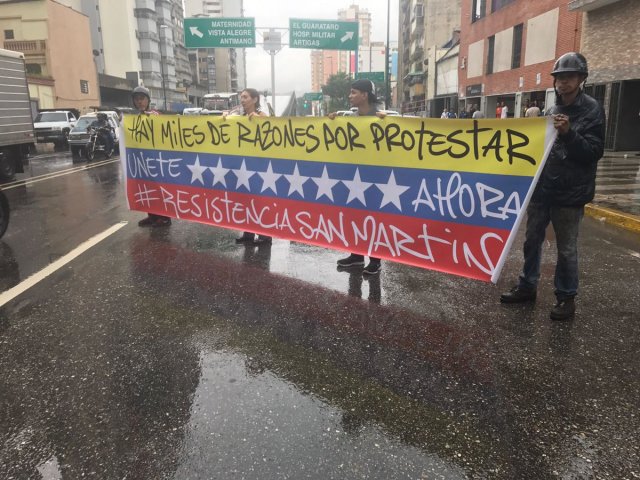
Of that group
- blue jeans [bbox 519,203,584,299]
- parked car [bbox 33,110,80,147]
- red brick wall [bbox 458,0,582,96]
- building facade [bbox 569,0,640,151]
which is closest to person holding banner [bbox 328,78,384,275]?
blue jeans [bbox 519,203,584,299]

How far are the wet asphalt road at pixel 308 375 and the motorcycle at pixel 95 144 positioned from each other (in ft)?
49.6

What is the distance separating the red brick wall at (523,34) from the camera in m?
23.8

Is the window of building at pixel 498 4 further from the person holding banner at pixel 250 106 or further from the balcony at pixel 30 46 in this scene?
the balcony at pixel 30 46

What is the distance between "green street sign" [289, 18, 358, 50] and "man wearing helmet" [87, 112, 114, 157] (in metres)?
12.3

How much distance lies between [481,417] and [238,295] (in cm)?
254

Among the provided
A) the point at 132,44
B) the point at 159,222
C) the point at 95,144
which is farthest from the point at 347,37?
the point at 132,44

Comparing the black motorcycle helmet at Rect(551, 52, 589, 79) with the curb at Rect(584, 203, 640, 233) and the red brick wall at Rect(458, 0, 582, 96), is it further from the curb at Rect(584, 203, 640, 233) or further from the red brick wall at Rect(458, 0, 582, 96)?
the red brick wall at Rect(458, 0, 582, 96)

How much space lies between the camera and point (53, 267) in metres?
5.54

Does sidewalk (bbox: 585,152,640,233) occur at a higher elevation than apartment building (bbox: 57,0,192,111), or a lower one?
lower

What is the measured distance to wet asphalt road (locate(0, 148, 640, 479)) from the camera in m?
2.44

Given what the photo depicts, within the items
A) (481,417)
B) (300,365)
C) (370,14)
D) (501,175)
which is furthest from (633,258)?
(370,14)

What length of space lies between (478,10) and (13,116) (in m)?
32.1

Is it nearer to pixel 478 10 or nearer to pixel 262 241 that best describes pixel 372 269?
pixel 262 241

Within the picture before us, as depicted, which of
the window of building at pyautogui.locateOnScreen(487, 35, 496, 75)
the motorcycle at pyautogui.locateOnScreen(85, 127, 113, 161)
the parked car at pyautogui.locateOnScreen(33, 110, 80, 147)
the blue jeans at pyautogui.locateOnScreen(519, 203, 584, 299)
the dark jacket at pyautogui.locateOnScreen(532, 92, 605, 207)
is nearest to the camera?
the dark jacket at pyautogui.locateOnScreen(532, 92, 605, 207)
